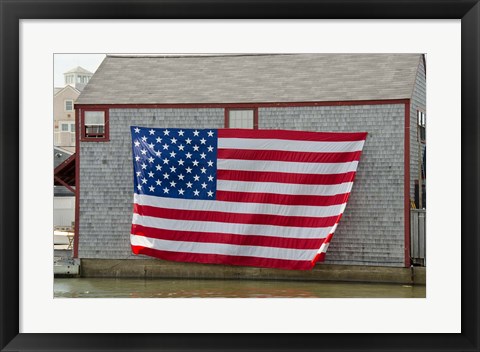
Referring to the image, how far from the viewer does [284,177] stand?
1612 cm

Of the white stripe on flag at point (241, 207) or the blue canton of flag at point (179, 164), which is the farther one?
the blue canton of flag at point (179, 164)

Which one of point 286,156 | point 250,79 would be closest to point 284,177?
point 286,156

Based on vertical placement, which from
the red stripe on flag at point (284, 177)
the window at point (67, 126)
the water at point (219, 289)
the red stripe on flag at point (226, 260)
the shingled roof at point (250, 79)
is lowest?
the water at point (219, 289)

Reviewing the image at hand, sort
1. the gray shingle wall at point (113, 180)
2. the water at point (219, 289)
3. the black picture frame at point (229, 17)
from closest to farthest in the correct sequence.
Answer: the black picture frame at point (229, 17), the water at point (219, 289), the gray shingle wall at point (113, 180)

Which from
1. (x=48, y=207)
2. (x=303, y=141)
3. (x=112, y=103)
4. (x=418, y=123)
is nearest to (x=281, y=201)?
(x=303, y=141)

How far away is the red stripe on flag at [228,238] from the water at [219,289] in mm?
843

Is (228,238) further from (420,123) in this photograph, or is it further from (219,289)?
(420,123)

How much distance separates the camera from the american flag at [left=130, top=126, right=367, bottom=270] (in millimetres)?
16016

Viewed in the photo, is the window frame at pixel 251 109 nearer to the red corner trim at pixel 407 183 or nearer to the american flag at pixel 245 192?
the american flag at pixel 245 192

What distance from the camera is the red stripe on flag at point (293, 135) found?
16.1 meters

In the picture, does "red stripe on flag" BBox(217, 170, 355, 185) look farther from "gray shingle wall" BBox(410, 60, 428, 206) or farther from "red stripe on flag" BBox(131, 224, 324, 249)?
"gray shingle wall" BBox(410, 60, 428, 206)

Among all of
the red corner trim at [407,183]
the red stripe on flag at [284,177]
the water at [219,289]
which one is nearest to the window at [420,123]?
the red corner trim at [407,183]

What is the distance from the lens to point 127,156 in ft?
56.0

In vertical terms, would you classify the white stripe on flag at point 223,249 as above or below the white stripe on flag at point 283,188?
below
